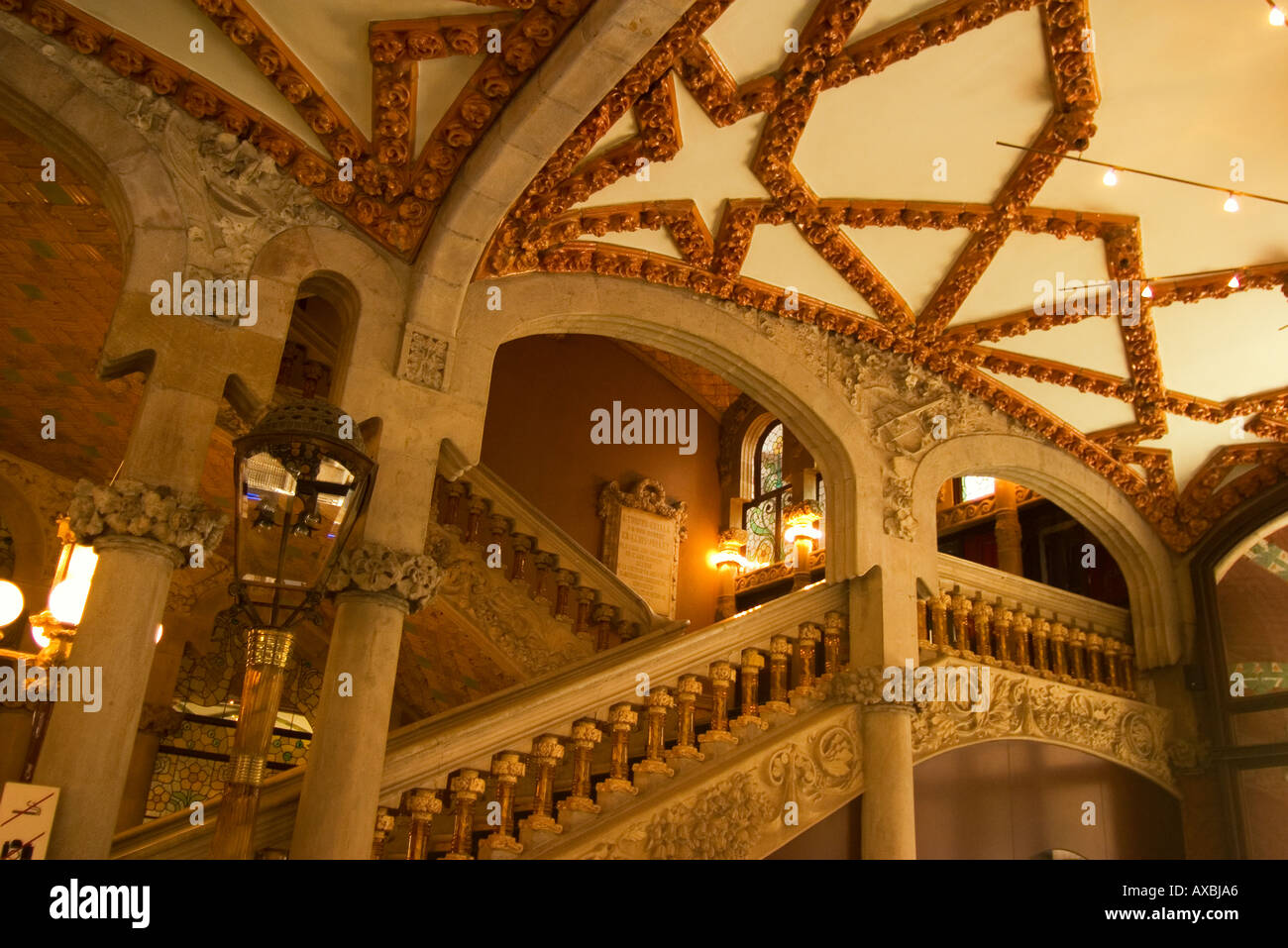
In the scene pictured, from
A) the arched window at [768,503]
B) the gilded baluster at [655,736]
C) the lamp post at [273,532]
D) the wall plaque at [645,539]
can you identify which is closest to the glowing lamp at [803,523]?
the wall plaque at [645,539]

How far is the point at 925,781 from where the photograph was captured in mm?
7281

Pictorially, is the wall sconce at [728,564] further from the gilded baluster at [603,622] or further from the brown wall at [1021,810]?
the brown wall at [1021,810]

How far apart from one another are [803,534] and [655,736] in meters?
5.61

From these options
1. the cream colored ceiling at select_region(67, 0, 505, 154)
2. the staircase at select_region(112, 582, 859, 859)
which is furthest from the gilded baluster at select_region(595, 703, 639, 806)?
the cream colored ceiling at select_region(67, 0, 505, 154)

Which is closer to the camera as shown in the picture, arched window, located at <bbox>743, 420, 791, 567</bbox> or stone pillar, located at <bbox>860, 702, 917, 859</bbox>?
stone pillar, located at <bbox>860, 702, 917, 859</bbox>

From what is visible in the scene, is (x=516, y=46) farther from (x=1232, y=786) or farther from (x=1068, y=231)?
(x=1232, y=786)

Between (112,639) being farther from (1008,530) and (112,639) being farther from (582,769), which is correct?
(1008,530)

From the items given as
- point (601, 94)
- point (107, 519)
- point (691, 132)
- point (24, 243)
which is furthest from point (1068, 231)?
point (24, 243)

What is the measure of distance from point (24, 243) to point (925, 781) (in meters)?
6.96

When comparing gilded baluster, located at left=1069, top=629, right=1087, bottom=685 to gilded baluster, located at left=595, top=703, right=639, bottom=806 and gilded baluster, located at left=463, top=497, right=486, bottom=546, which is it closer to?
gilded baluster, located at left=595, top=703, right=639, bottom=806

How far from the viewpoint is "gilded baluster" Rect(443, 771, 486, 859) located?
5199 millimetres

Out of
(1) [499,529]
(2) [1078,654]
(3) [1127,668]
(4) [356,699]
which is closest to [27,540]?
(1) [499,529]

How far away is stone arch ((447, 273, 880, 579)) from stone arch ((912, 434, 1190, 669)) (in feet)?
3.46

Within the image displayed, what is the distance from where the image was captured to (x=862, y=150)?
6727 millimetres
